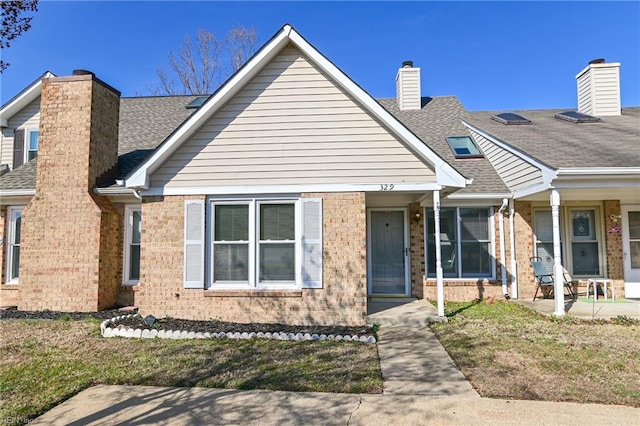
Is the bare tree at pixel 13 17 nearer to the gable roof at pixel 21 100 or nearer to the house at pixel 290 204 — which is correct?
the house at pixel 290 204

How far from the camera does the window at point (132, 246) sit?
31.8ft

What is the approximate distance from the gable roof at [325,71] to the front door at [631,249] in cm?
627

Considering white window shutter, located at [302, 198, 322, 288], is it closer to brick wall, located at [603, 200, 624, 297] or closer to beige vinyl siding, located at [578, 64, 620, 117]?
brick wall, located at [603, 200, 624, 297]

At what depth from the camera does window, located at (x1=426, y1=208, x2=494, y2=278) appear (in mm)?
10383

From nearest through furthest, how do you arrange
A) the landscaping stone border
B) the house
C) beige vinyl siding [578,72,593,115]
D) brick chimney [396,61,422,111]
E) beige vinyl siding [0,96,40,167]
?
the landscaping stone border
the house
beige vinyl siding [0,96,40,167]
beige vinyl siding [578,72,593,115]
brick chimney [396,61,422,111]

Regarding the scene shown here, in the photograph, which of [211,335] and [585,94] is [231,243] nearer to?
[211,335]

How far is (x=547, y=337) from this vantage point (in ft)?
22.3

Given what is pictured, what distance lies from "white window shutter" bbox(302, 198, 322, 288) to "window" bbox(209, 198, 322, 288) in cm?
2

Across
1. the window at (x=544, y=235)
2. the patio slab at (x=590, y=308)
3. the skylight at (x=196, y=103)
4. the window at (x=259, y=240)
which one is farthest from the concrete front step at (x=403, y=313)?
the skylight at (x=196, y=103)

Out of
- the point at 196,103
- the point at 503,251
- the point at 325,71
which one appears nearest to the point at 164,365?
the point at 325,71

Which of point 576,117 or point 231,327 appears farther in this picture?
point 576,117

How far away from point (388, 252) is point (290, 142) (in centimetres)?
442

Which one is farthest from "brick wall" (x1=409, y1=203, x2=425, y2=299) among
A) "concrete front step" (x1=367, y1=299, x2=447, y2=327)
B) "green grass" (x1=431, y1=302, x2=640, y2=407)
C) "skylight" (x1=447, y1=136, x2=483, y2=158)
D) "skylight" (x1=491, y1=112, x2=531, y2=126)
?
"skylight" (x1=491, y1=112, x2=531, y2=126)

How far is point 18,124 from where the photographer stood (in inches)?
472
